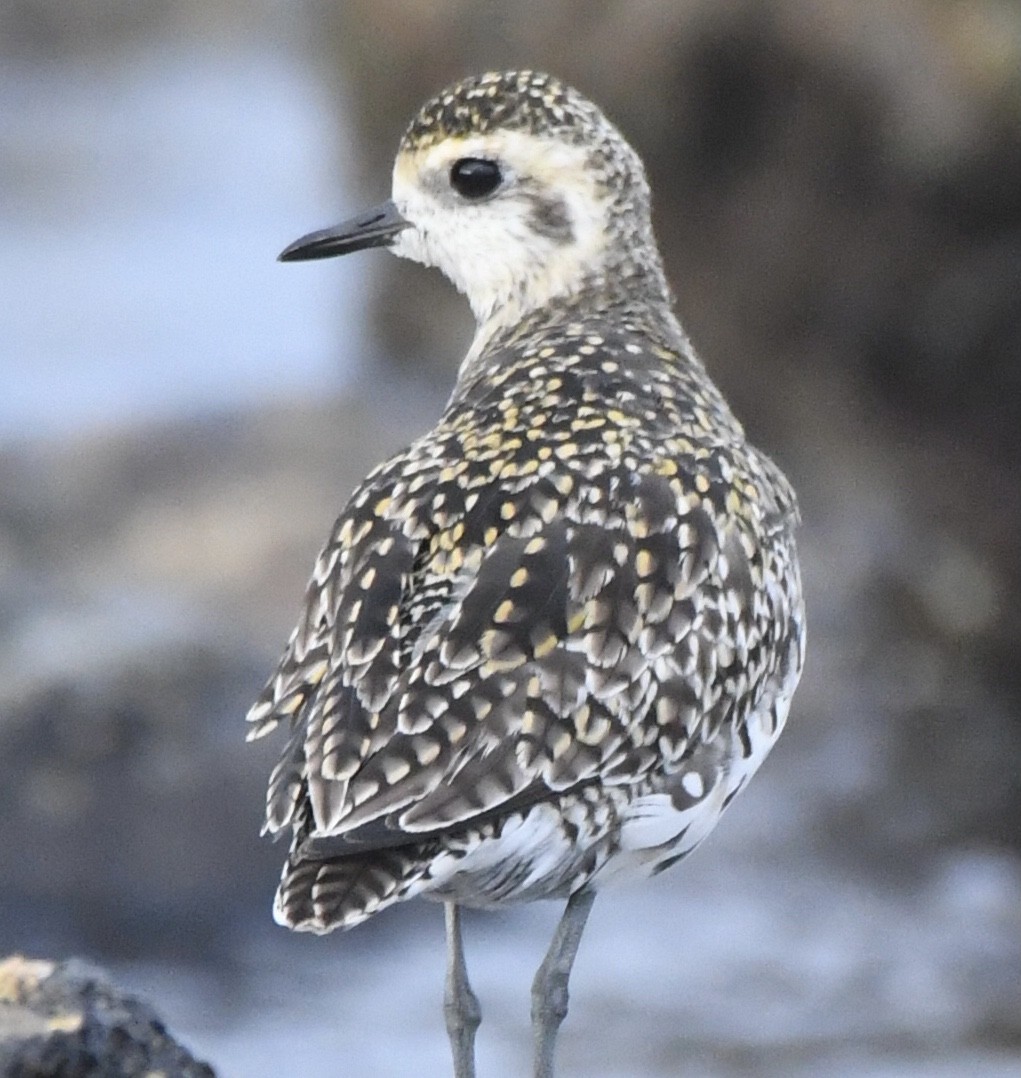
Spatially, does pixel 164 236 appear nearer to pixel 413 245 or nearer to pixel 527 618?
pixel 413 245

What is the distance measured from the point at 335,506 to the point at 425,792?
780 centimetres

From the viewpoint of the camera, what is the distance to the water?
20078 mm

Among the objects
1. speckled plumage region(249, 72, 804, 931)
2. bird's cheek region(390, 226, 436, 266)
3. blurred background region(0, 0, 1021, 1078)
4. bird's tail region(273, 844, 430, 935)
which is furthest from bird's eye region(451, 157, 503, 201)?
blurred background region(0, 0, 1021, 1078)

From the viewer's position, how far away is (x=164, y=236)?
25.3m

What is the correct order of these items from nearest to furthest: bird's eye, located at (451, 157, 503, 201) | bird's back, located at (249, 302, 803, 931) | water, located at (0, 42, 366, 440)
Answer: bird's back, located at (249, 302, 803, 931), bird's eye, located at (451, 157, 503, 201), water, located at (0, 42, 366, 440)

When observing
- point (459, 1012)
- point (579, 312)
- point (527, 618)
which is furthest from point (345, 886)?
point (579, 312)

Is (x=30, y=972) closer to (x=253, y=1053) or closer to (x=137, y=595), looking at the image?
(x=253, y=1053)

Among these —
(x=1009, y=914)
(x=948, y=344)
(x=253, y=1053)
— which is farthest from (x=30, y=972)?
(x=948, y=344)

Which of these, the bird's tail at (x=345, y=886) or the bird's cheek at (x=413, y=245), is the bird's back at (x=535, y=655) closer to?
the bird's tail at (x=345, y=886)

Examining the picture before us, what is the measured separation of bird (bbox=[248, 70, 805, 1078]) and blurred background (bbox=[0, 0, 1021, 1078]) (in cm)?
404

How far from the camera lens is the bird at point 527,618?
20.4 feet

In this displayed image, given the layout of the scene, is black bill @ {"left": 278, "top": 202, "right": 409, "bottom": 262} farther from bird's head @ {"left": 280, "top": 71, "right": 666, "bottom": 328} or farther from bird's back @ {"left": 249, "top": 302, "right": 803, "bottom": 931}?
bird's back @ {"left": 249, "top": 302, "right": 803, "bottom": 931}

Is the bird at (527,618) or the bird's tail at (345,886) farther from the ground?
the bird at (527,618)

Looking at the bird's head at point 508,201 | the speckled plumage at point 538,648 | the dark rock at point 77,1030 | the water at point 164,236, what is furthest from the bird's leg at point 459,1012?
the water at point 164,236
